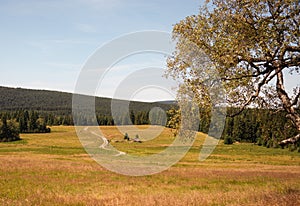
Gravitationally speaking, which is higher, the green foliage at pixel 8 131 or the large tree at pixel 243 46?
the large tree at pixel 243 46

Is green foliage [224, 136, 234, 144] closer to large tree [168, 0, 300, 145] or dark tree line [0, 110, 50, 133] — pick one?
dark tree line [0, 110, 50, 133]

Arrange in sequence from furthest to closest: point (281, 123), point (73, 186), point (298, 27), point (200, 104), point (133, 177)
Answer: point (133, 177)
point (73, 186)
point (281, 123)
point (200, 104)
point (298, 27)

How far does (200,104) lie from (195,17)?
156 inches

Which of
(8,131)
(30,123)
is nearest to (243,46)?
(8,131)

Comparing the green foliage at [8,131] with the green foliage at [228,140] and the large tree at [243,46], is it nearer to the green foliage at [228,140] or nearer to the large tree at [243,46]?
the green foliage at [228,140]

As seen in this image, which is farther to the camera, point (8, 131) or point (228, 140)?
point (228, 140)

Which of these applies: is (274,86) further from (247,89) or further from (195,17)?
(195,17)

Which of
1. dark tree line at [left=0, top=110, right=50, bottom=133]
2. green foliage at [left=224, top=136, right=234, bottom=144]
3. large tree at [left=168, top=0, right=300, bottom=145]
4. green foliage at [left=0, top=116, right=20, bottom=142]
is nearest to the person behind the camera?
large tree at [left=168, top=0, right=300, bottom=145]

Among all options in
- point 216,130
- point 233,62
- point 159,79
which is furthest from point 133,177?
point 233,62

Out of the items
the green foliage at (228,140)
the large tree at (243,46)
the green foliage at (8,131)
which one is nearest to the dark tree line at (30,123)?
the green foliage at (8,131)

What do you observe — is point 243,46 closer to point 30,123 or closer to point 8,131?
point 8,131

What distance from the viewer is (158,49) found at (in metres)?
17.5

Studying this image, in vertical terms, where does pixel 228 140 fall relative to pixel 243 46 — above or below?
below

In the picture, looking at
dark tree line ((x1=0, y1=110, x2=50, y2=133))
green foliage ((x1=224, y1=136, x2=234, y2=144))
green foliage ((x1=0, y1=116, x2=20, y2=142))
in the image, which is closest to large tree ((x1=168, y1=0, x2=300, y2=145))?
green foliage ((x1=224, y1=136, x2=234, y2=144))
